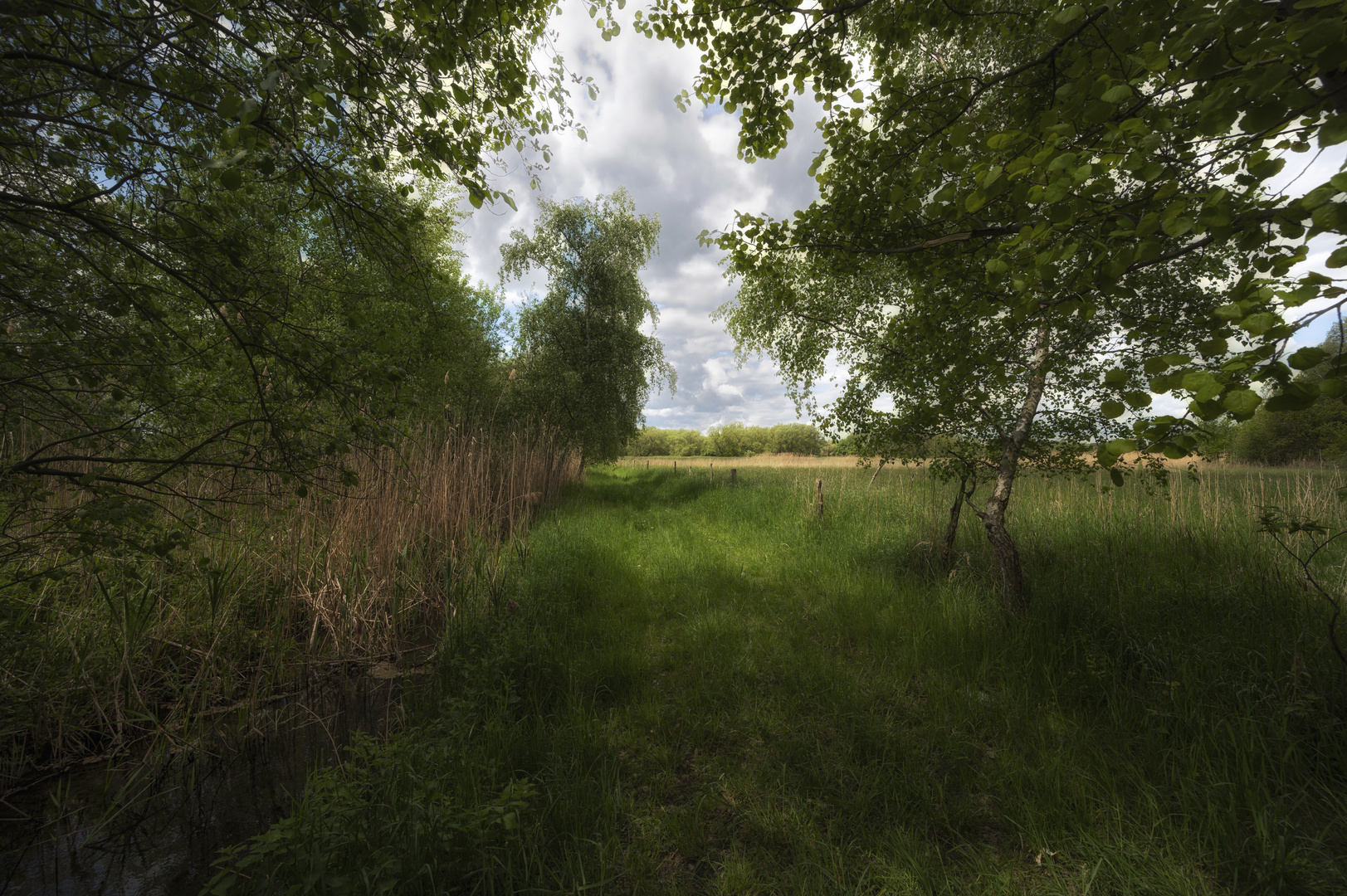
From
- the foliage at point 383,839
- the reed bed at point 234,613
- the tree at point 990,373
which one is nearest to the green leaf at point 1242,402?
the tree at point 990,373

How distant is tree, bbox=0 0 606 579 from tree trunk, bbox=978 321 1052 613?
16.2ft

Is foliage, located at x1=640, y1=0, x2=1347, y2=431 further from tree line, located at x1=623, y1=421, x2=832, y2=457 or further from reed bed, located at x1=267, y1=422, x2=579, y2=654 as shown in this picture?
tree line, located at x1=623, y1=421, x2=832, y2=457

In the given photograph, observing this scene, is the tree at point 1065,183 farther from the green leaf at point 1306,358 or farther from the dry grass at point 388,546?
the dry grass at point 388,546

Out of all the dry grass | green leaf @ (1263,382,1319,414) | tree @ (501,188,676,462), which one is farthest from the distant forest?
green leaf @ (1263,382,1319,414)

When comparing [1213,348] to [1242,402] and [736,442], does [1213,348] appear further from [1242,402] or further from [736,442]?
[736,442]

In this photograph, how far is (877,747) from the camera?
2.43 meters

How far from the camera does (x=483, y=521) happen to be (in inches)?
229

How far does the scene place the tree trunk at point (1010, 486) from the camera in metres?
3.75

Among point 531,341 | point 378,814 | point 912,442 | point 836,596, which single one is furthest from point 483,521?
point 531,341

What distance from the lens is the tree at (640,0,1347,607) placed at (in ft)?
4.00

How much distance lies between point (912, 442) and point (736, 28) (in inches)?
159

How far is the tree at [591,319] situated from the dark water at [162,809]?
10751mm

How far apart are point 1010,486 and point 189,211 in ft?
21.1

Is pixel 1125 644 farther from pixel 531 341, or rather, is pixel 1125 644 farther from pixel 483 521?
pixel 531 341
